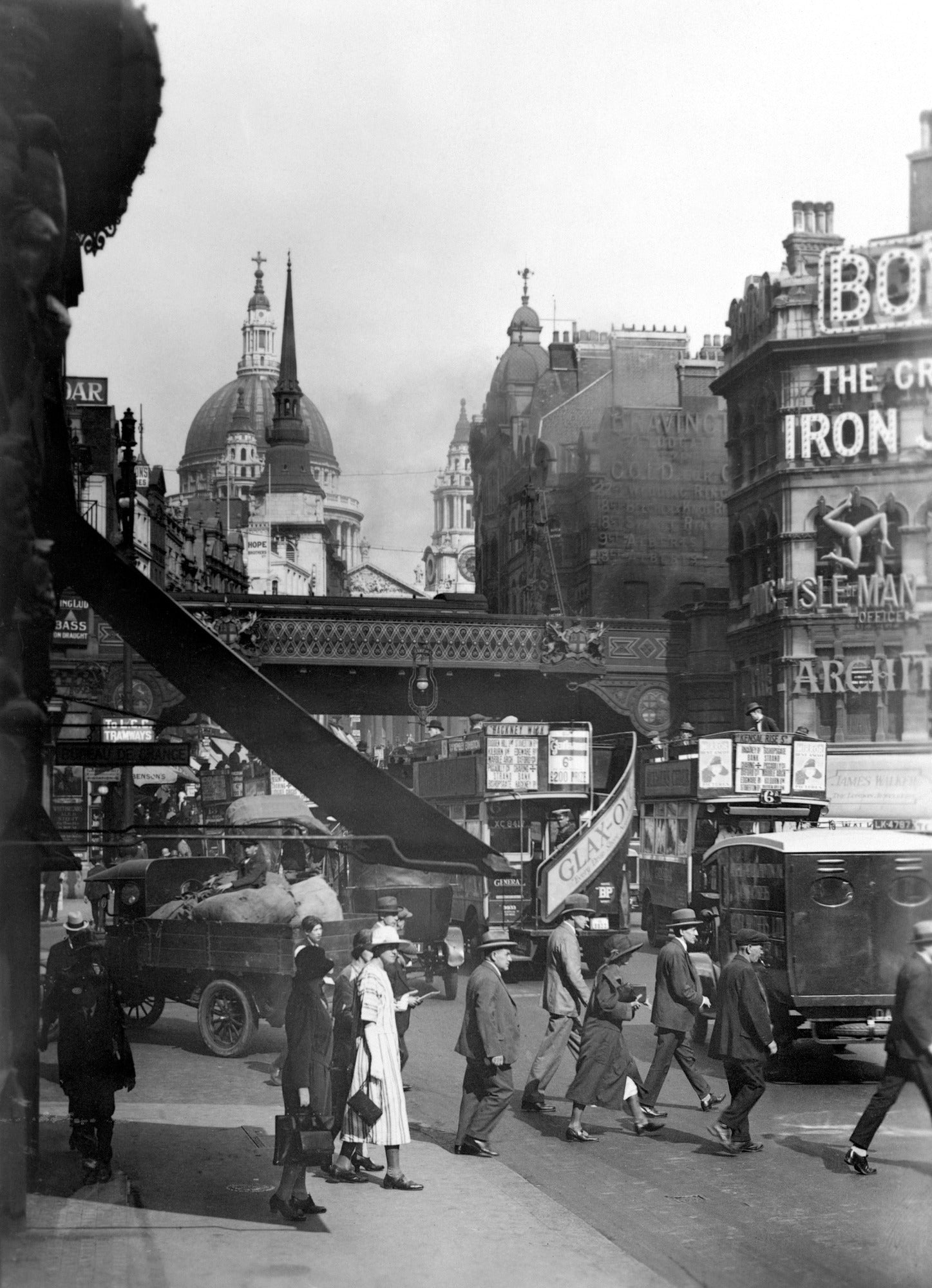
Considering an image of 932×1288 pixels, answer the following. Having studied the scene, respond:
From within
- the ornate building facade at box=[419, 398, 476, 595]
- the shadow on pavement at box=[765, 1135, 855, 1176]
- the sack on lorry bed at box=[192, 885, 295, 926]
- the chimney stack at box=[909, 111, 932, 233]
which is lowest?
the shadow on pavement at box=[765, 1135, 855, 1176]

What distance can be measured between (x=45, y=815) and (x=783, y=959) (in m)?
8.23

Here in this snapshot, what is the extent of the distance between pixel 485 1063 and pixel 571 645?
37.9 metres

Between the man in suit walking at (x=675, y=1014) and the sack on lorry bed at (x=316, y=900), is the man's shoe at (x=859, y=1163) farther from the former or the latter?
the sack on lorry bed at (x=316, y=900)

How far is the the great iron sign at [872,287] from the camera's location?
46.4 m

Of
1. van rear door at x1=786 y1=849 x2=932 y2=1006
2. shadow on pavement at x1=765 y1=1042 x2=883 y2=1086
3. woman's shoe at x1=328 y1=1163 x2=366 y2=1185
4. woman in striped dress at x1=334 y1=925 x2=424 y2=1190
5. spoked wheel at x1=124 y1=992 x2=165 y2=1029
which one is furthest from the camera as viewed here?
spoked wheel at x1=124 y1=992 x2=165 y2=1029

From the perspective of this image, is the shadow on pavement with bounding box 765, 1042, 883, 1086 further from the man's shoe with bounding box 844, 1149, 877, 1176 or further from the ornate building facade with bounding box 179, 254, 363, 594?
the ornate building facade with bounding box 179, 254, 363, 594

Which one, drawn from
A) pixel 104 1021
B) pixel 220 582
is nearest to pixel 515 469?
pixel 220 582

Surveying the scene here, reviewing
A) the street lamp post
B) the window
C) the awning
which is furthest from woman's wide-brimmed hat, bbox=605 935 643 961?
the window

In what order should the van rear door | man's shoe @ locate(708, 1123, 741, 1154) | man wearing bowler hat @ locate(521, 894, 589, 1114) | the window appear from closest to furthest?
man's shoe @ locate(708, 1123, 741, 1154) → man wearing bowler hat @ locate(521, 894, 589, 1114) → the van rear door → the window

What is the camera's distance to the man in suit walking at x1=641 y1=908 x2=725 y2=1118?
45.0 feet

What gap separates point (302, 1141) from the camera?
33.2 ft

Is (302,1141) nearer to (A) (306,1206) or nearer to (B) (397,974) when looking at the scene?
(A) (306,1206)

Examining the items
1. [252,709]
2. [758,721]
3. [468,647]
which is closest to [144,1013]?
[252,709]

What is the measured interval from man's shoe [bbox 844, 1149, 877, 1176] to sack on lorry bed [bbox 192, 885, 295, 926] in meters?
7.50
